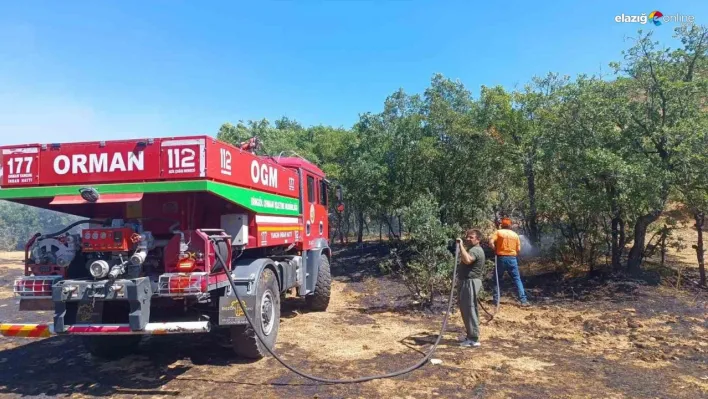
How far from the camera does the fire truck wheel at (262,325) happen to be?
19.3 feet

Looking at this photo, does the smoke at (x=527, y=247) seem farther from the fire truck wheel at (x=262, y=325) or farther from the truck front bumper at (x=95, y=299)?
the truck front bumper at (x=95, y=299)

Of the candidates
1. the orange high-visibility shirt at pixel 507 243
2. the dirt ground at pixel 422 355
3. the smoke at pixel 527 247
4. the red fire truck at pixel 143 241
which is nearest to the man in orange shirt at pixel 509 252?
the orange high-visibility shirt at pixel 507 243

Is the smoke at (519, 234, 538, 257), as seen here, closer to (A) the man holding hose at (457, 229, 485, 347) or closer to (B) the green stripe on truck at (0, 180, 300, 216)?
(A) the man holding hose at (457, 229, 485, 347)

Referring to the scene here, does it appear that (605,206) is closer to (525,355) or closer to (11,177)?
(525,355)

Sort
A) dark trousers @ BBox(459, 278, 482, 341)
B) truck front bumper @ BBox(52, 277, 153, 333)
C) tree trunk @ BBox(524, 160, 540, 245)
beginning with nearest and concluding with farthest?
truck front bumper @ BBox(52, 277, 153, 333) → dark trousers @ BBox(459, 278, 482, 341) → tree trunk @ BBox(524, 160, 540, 245)

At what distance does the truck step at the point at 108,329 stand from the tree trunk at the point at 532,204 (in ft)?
31.8

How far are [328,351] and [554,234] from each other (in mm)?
8197

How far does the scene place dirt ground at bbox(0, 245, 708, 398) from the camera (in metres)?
5.13

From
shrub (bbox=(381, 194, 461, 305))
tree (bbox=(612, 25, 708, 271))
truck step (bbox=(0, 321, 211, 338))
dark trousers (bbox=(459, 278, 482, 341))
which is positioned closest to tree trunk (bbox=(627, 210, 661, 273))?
tree (bbox=(612, 25, 708, 271))

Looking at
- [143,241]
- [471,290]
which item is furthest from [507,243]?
[143,241]

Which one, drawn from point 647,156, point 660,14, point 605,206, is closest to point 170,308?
point 605,206

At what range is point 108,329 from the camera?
16.7ft

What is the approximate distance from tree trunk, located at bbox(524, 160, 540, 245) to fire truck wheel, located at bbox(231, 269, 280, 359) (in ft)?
26.7

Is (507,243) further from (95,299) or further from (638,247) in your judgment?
(95,299)
